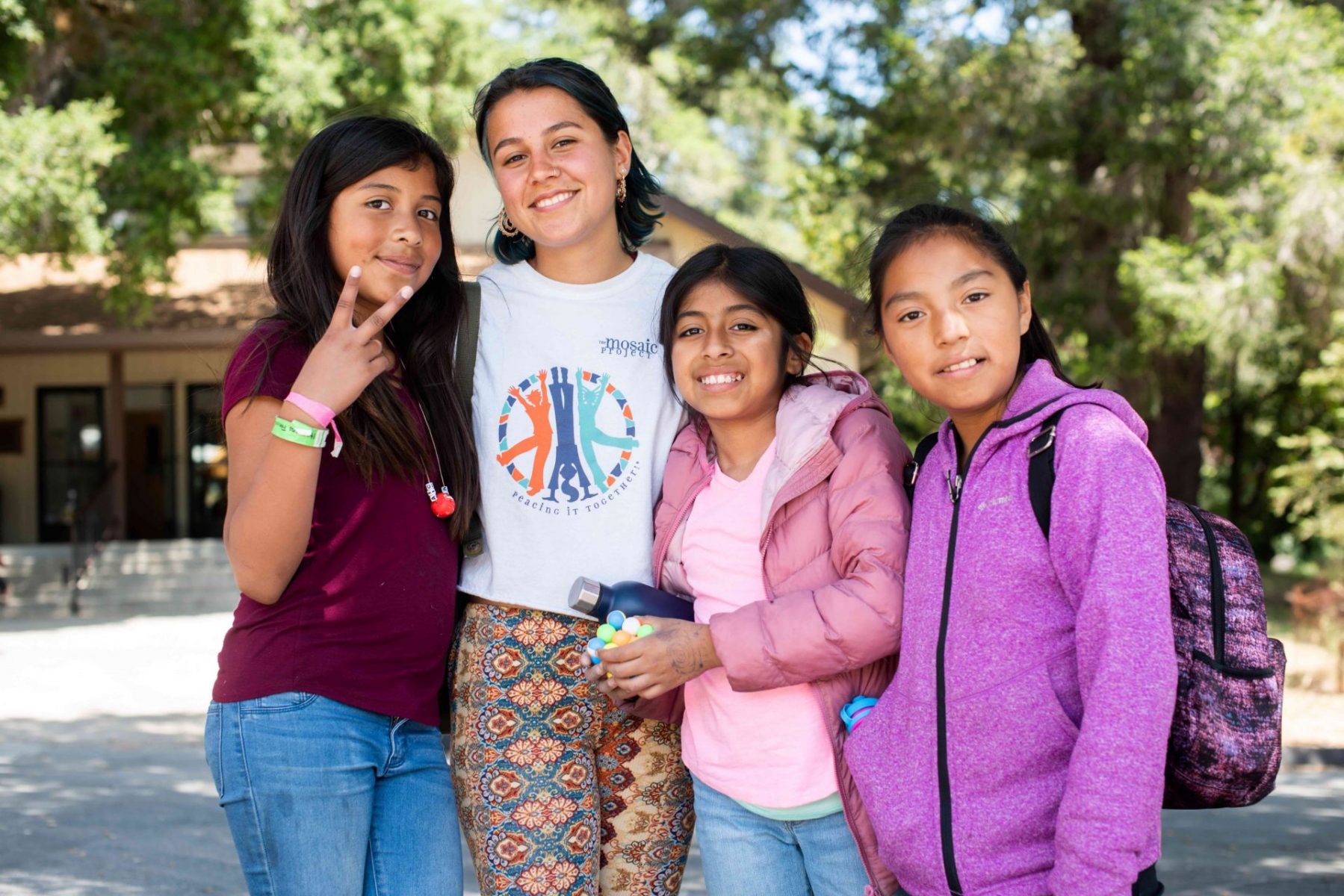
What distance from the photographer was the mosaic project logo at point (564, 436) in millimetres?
2842

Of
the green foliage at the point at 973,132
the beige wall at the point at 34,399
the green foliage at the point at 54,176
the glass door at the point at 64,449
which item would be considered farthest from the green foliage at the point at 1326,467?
the glass door at the point at 64,449

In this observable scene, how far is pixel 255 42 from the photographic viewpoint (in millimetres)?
13523

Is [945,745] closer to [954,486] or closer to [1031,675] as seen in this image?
[1031,675]

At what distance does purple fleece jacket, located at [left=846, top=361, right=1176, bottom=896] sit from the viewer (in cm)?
198

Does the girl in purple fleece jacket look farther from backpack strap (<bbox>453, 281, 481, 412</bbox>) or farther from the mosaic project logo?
backpack strap (<bbox>453, 281, 481, 412</bbox>)

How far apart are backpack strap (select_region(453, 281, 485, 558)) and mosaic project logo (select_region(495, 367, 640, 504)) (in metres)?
0.10

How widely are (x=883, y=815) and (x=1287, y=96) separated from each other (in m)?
12.0

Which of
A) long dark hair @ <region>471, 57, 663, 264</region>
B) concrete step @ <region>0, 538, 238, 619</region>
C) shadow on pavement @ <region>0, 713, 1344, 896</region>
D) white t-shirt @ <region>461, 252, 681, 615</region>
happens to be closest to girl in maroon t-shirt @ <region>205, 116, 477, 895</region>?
white t-shirt @ <region>461, 252, 681, 615</region>

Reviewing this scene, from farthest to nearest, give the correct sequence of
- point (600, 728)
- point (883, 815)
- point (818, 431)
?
point (600, 728) < point (818, 431) < point (883, 815)

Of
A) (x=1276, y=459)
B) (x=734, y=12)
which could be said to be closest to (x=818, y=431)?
(x=734, y=12)

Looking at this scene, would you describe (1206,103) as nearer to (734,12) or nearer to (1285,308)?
(1285,308)

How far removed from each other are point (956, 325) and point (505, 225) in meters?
1.27

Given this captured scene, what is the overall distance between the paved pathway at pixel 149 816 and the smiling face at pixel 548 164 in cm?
391

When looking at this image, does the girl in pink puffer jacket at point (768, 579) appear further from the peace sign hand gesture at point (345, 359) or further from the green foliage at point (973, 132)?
Result: the green foliage at point (973, 132)
